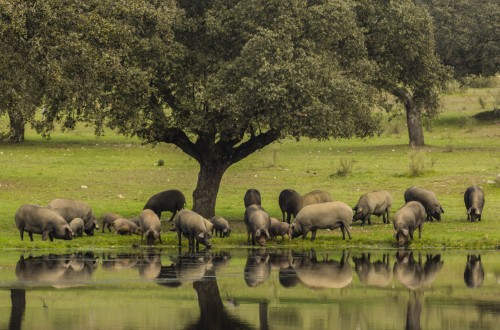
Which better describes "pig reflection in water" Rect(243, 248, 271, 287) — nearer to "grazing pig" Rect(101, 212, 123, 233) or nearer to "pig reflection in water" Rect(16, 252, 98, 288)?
"pig reflection in water" Rect(16, 252, 98, 288)

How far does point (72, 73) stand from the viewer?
104 feet

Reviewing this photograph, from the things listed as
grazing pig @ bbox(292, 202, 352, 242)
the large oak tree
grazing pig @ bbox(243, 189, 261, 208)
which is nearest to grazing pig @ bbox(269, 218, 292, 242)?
grazing pig @ bbox(292, 202, 352, 242)

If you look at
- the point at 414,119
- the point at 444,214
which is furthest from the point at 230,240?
the point at 414,119

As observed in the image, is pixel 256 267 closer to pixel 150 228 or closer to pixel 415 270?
pixel 415 270

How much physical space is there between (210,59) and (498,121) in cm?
3844

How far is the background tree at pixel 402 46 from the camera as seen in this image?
35875 mm

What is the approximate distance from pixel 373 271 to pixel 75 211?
10.4 m

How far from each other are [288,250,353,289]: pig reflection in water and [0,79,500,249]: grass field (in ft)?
10.4

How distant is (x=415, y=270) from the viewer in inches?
1062

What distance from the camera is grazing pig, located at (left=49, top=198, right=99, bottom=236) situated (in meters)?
33.3

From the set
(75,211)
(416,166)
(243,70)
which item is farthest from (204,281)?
(416,166)

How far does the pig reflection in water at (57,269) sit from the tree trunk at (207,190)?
7.59 metres

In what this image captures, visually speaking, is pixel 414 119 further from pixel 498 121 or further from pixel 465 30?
pixel 498 121

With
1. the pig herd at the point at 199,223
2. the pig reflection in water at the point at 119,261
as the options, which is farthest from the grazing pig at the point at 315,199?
A: the pig reflection in water at the point at 119,261
